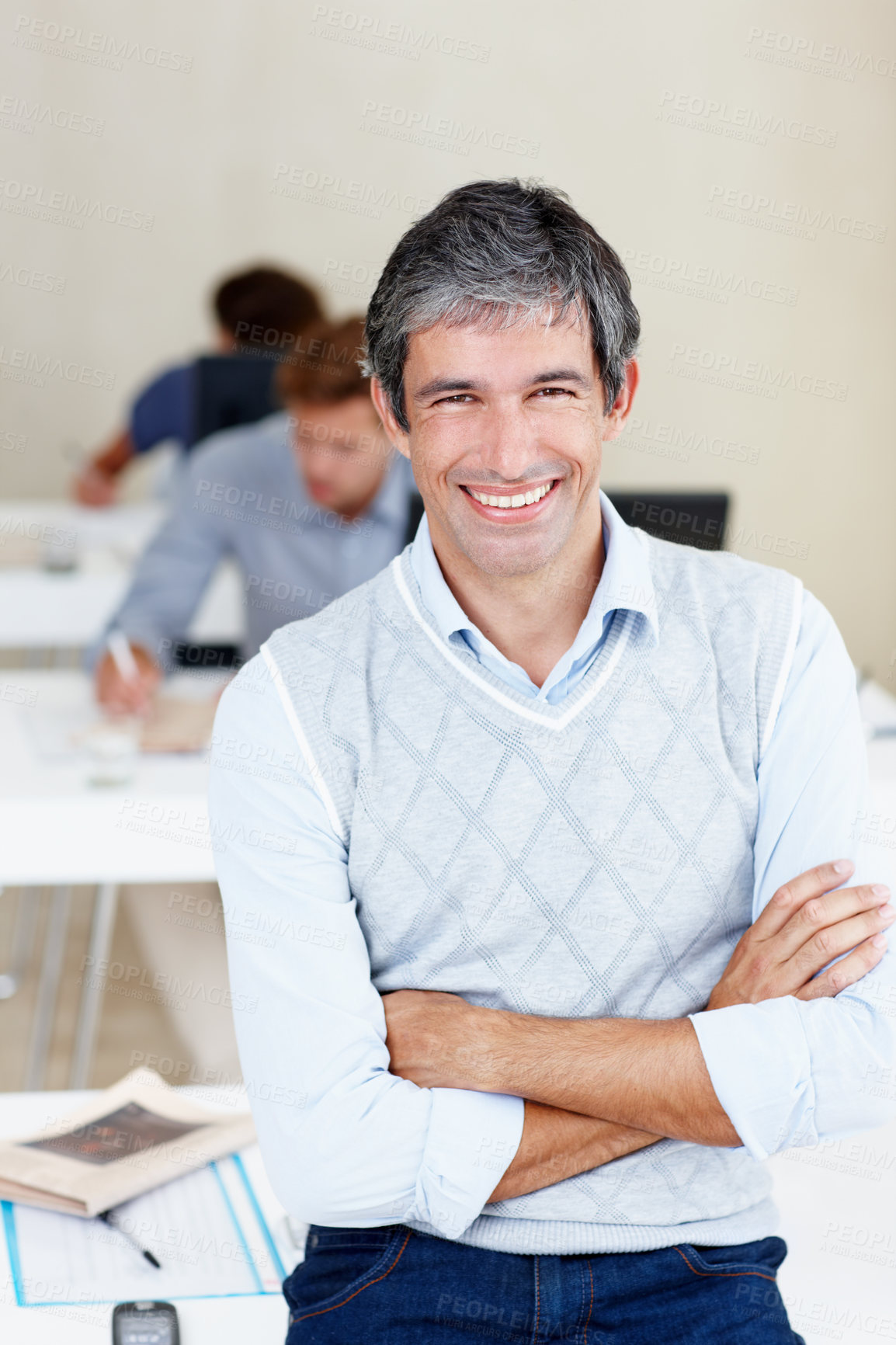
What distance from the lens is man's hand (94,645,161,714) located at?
2.44 metres

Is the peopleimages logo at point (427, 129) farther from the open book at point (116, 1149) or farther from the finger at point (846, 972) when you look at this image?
the finger at point (846, 972)

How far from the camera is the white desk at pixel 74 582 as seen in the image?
10.9 ft

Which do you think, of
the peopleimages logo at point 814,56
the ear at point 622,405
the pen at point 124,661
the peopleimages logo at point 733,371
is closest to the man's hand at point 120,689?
the pen at point 124,661

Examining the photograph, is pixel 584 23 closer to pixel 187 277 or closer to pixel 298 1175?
pixel 187 277

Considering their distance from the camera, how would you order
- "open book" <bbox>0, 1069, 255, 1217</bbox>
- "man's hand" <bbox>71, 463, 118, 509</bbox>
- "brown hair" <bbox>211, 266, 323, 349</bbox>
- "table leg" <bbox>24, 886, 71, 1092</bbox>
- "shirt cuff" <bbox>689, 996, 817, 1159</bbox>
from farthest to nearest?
"man's hand" <bbox>71, 463, 118, 509</bbox>, "brown hair" <bbox>211, 266, 323, 349</bbox>, "table leg" <bbox>24, 886, 71, 1092</bbox>, "open book" <bbox>0, 1069, 255, 1217</bbox>, "shirt cuff" <bbox>689, 996, 817, 1159</bbox>

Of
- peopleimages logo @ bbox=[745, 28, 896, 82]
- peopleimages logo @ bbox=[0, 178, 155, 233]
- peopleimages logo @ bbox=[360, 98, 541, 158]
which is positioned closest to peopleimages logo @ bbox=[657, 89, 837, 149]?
peopleimages logo @ bbox=[745, 28, 896, 82]

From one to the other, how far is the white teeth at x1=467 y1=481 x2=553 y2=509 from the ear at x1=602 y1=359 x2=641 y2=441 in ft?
0.35

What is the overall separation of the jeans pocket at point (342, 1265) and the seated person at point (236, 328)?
2.58 meters

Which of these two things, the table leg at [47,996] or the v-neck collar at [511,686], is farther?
the table leg at [47,996]

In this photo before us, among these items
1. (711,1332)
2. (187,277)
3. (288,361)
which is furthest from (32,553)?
(711,1332)

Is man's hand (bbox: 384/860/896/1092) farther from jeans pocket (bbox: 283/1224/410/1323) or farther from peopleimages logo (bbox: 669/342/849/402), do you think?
peopleimages logo (bbox: 669/342/849/402)

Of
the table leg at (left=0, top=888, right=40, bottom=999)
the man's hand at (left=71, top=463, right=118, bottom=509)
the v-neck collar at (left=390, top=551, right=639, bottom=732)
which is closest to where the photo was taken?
the v-neck collar at (left=390, top=551, right=639, bottom=732)

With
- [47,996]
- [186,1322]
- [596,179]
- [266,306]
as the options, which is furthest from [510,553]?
[596,179]

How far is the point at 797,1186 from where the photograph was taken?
168 centimetres
